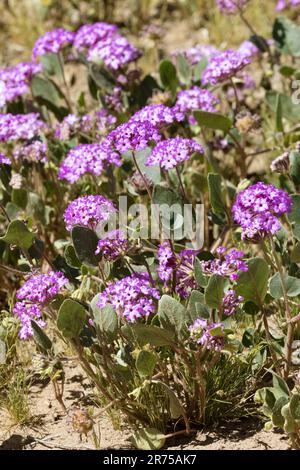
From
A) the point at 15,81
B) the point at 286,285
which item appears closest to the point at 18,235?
the point at 286,285

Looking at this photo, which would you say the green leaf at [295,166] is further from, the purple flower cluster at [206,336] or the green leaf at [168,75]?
the green leaf at [168,75]

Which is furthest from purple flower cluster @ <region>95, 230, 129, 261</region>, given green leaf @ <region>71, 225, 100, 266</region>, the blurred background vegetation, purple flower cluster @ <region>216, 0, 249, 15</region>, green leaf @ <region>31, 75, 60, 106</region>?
the blurred background vegetation

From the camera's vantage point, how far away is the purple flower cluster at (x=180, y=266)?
122 inches

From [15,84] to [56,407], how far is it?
1848 mm

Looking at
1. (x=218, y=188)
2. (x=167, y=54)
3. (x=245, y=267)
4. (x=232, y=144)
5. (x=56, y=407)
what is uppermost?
(x=167, y=54)

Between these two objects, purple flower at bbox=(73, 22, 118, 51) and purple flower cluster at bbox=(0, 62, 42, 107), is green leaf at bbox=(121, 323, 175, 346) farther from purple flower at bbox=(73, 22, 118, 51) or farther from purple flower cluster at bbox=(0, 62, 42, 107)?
purple flower at bbox=(73, 22, 118, 51)

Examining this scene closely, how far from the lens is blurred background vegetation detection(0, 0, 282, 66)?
21.0 feet

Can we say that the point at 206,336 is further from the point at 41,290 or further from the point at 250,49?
the point at 250,49

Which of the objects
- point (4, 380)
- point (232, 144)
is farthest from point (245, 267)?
point (232, 144)

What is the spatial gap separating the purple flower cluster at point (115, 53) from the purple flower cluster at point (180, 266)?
1.47m

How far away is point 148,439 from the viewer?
296 centimetres

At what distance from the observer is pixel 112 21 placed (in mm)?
6637

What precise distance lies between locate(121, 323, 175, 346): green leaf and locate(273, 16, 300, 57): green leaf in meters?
2.43

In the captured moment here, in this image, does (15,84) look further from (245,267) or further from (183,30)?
(183,30)
